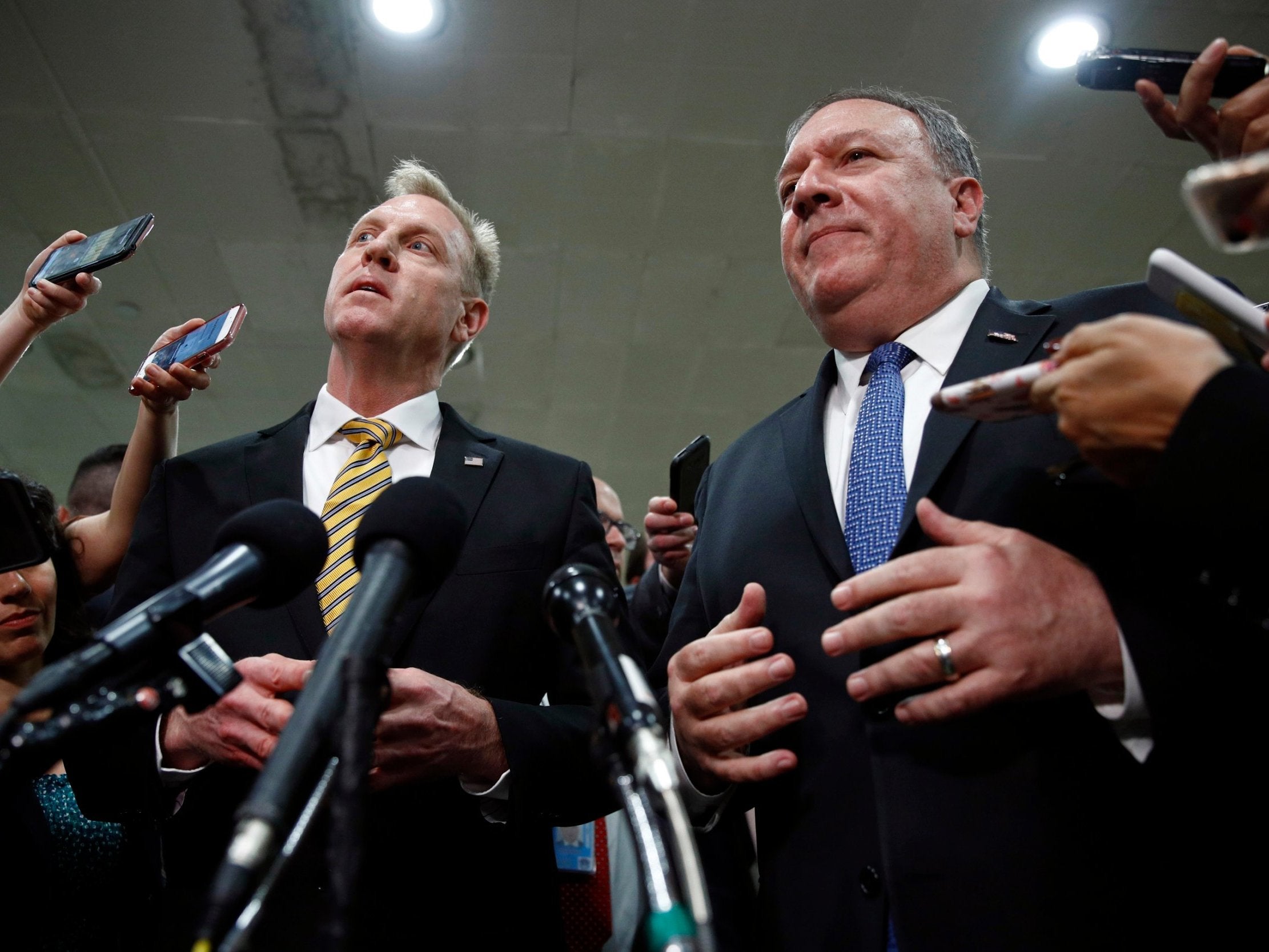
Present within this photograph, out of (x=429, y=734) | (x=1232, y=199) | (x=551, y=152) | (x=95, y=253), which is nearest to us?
(x=1232, y=199)

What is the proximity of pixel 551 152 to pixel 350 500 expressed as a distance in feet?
9.90

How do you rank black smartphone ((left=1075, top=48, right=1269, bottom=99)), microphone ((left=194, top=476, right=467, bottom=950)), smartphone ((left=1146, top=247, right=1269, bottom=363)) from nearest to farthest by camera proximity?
microphone ((left=194, top=476, right=467, bottom=950)) → smartphone ((left=1146, top=247, right=1269, bottom=363)) → black smartphone ((left=1075, top=48, right=1269, bottom=99))

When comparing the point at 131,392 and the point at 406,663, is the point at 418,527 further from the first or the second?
the point at 131,392

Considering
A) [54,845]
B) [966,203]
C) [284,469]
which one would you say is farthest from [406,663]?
[966,203]

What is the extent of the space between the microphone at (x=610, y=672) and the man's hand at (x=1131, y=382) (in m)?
0.51

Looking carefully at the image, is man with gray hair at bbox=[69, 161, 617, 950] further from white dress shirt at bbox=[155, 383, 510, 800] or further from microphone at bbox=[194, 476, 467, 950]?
microphone at bbox=[194, 476, 467, 950]

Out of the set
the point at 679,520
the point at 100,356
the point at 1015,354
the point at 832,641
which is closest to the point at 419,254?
the point at 679,520

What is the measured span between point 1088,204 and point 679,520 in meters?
3.31

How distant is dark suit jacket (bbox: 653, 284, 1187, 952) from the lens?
1.06 m

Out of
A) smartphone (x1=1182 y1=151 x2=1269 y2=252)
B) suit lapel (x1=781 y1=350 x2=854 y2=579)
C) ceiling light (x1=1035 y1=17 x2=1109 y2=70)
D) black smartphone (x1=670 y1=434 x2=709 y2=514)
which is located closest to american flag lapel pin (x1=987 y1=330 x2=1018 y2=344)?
suit lapel (x1=781 y1=350 x2=854 y2=579)

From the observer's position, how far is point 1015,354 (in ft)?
4.74

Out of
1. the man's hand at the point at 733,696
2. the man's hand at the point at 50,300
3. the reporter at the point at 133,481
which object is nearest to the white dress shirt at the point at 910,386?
the man's hand at the point at 733,696

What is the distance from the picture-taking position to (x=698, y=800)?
147 cm

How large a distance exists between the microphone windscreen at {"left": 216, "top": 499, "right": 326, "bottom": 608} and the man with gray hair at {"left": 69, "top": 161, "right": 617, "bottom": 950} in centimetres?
19
